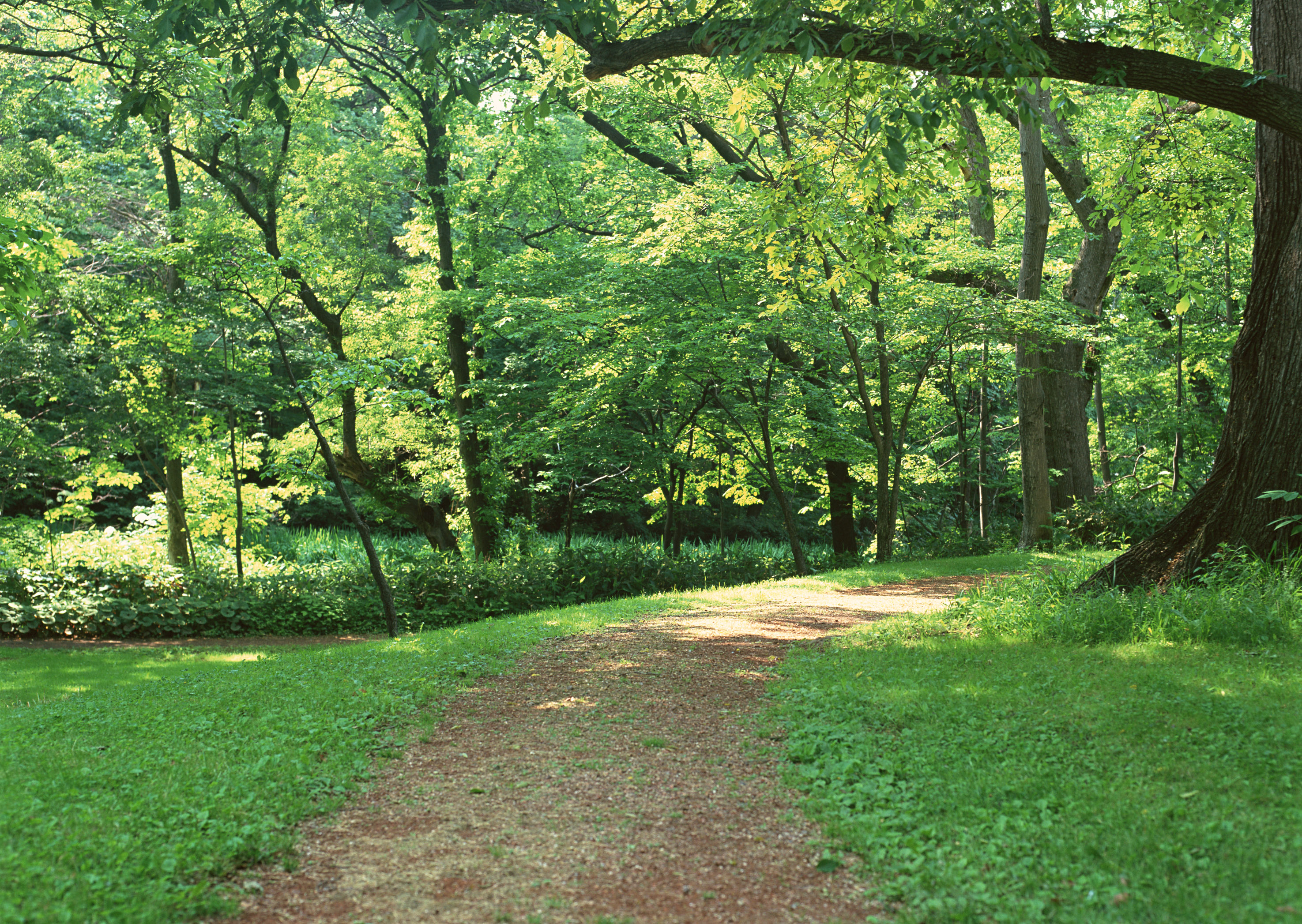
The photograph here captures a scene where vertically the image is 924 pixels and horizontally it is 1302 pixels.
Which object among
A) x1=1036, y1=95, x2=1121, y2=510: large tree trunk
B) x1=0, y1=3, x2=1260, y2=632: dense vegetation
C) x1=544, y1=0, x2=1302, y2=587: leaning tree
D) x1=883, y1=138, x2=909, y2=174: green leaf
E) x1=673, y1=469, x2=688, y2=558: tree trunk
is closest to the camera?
x1=883, y1=138, x2=909, y2=174: green leaf

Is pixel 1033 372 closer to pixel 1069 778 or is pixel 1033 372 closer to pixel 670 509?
pixel 670 509

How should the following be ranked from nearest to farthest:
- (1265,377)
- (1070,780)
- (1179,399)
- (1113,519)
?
(1070,780), (1265,377), (1113,519), (1179,399)

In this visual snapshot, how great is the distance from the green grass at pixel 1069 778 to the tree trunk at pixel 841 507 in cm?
1333

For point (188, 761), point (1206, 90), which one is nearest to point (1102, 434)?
point (1206, 90)

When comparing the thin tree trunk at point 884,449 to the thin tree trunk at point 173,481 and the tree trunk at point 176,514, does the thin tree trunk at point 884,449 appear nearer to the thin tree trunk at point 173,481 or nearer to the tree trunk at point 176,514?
the thin tree trunk at point 173,481

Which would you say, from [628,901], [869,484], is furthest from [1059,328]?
[628,901]

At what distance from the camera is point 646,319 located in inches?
599

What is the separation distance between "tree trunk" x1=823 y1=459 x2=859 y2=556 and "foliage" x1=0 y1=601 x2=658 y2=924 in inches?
486

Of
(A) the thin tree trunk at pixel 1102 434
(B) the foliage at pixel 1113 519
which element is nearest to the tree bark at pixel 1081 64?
(B) the foliage at pixel 1113 519

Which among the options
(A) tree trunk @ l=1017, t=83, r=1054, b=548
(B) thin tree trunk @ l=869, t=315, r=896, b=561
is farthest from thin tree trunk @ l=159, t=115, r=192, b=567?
(A) tree trunk @ l=1017, t=83, r=1054, b=548

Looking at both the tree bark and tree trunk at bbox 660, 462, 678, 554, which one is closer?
the tree bark

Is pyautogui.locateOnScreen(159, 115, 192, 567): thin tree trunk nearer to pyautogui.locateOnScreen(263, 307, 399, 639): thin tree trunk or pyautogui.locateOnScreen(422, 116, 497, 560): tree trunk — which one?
pyautogui.locateOnScreen(422, 116, 497, 560): tree trunk

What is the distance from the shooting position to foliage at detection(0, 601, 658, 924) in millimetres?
3090

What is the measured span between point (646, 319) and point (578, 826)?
12033 mm
